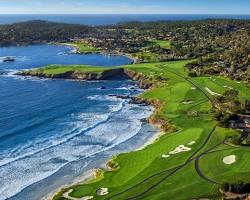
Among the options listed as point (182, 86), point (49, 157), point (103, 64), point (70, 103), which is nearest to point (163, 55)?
point (103, 64)

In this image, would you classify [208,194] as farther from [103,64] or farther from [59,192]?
[103,64]

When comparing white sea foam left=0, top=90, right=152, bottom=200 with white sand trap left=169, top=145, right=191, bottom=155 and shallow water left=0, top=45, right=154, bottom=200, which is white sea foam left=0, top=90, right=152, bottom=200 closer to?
shallow water left=0, top=45, right=154, bottom=200

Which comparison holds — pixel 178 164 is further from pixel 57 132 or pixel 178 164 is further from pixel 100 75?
pixel 100 75

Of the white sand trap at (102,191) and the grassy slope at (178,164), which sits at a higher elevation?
the grassy slope at (178,164)

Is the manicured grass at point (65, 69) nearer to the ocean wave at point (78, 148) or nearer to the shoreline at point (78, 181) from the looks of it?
the ocean wave at point (78, 148)

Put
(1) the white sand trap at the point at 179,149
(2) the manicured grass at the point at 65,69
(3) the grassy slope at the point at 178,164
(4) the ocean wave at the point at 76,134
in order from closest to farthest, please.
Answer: (3) the grassy slope at the point at 178,164 < (1) the white sand trap at the point at 179,149 < (4) the ocean wave at the point at 76,134 < (2) the manicured grass at the point at 65,69

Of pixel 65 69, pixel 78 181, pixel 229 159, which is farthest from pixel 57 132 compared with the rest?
pixel 65 69

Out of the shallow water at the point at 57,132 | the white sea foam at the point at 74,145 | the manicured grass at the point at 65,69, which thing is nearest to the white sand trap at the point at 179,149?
the shallow water at the point at 57,132

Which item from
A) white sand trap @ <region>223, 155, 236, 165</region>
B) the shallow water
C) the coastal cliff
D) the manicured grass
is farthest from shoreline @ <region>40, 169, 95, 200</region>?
the manicured grass
